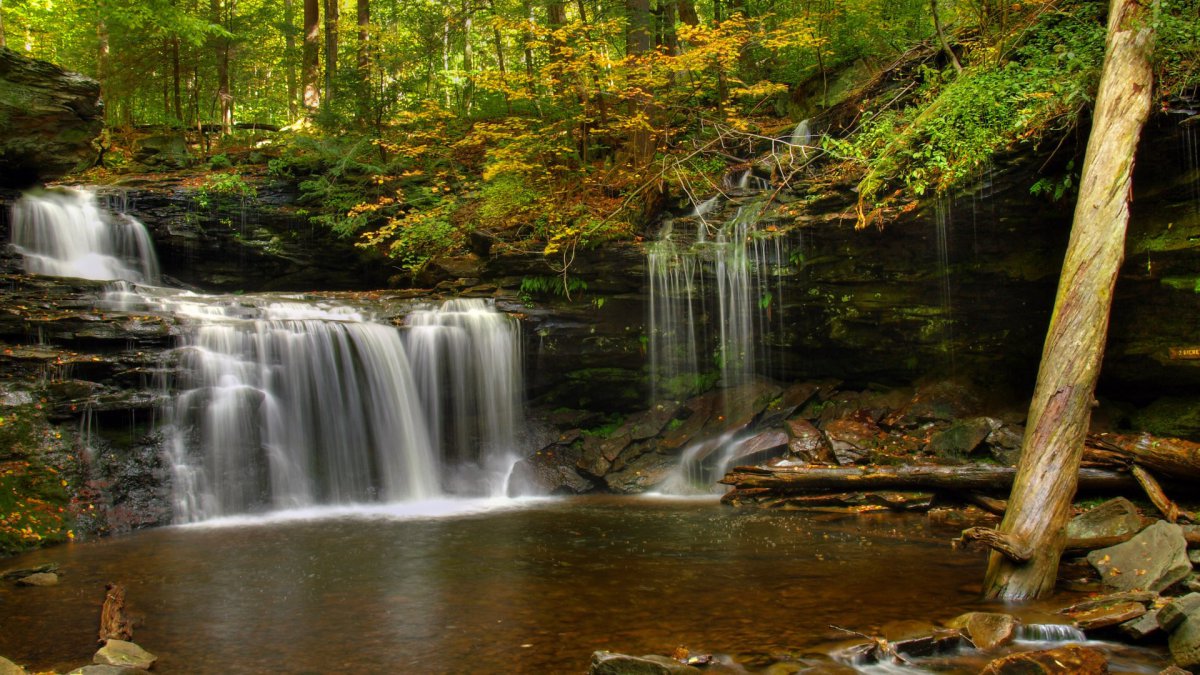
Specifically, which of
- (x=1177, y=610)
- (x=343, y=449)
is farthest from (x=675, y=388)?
(x=1177, y=610)

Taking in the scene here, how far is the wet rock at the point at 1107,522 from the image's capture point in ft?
20.4

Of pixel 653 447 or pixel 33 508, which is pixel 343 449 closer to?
pixel 33 508

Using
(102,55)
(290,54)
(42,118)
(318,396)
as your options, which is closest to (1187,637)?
(318,396)

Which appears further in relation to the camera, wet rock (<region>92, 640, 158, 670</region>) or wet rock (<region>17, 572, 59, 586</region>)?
wet rock (<region>17, 572, 59, 586</region>)

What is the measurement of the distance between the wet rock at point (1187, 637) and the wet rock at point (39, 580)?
841cm

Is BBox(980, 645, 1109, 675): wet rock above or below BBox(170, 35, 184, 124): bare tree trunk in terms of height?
below

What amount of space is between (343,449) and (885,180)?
343 inches

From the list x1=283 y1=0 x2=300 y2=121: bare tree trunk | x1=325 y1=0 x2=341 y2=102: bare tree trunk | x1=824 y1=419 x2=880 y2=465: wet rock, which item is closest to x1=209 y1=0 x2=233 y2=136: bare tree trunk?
x1=283 y1=0 x2=300 y2=121: bare tree trunk

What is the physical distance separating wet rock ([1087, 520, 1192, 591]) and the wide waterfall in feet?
26.5

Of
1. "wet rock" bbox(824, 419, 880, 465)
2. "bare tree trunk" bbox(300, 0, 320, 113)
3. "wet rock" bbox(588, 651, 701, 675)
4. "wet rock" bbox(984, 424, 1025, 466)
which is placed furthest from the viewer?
"bare tree trunk" bbox(300, 0, 320, 113)

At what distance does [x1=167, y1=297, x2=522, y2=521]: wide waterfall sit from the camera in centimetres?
1001

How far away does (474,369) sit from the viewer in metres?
12.0

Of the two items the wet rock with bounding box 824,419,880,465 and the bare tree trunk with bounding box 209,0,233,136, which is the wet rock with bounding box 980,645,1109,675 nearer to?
the wet rock with bounding box 824,419,880,465

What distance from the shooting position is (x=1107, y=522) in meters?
6.32
